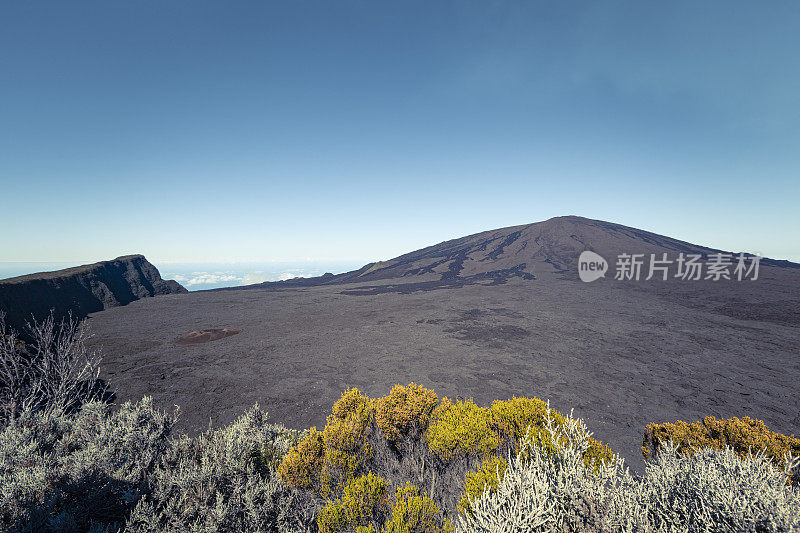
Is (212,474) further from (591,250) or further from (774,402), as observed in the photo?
(591,250)

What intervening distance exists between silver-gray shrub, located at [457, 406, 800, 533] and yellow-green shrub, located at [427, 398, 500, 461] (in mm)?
1014

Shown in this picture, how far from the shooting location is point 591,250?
175 ft

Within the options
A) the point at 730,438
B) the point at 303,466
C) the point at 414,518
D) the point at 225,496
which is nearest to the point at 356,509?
the point at 414,518

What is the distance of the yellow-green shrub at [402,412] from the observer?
15.8 ft

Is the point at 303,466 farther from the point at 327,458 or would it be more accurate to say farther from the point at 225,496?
the point at 225,496

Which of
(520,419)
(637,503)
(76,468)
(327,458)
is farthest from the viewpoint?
(520,419)

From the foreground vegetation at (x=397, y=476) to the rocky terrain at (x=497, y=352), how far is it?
331cm

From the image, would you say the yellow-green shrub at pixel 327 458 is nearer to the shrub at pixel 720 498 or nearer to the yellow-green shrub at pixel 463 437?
the yellow-green shrub at pixel 463 437

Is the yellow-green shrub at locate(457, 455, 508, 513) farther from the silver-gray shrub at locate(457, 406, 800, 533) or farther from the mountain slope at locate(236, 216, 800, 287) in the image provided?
the mountain slope at locate(236, 216, 800, 287)

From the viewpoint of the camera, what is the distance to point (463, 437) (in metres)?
4.15

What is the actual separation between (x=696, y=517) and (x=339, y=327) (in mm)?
18073

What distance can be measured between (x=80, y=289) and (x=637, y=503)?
41.3 metres

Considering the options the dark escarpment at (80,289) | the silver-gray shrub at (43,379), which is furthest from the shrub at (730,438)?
the dark escarpment at (80,289)

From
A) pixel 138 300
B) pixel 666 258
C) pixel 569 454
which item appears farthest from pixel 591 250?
pixel 138 300
